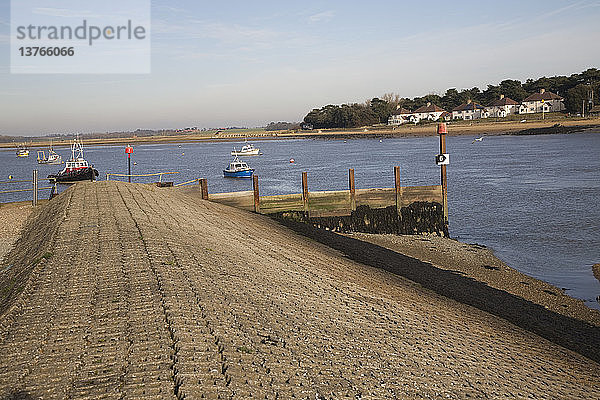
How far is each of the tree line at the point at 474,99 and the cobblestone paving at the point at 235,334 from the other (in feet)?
417

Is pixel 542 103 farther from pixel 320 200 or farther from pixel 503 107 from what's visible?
pixel 320 200

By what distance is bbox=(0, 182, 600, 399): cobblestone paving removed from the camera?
5.68 metres

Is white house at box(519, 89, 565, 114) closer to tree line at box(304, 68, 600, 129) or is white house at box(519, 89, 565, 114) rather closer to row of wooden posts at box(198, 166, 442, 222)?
tree line at box(304, 68, 600, 129)

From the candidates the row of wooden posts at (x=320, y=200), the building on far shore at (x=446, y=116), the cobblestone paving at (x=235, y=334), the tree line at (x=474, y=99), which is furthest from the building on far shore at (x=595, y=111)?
the cobblestone paving at (x=235, y=334)

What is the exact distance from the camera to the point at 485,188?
39.8 m

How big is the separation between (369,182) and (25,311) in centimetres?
4081

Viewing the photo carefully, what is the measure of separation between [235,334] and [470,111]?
15833cm

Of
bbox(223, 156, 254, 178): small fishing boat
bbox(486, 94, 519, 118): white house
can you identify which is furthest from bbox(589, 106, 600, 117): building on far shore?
bbox(223, 156, 254, 178): small fishing boat

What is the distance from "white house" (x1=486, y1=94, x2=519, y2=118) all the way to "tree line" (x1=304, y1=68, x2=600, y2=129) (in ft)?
13.8

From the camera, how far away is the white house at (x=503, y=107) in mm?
148625

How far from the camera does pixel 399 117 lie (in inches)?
6831

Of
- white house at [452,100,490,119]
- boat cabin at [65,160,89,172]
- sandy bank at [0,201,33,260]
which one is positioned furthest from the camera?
white house at [452,100,490,119]

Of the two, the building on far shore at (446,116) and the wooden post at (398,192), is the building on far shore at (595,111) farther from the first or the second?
the wooden post at (398,192)

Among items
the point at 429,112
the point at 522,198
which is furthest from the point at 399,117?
the point at 522,198
